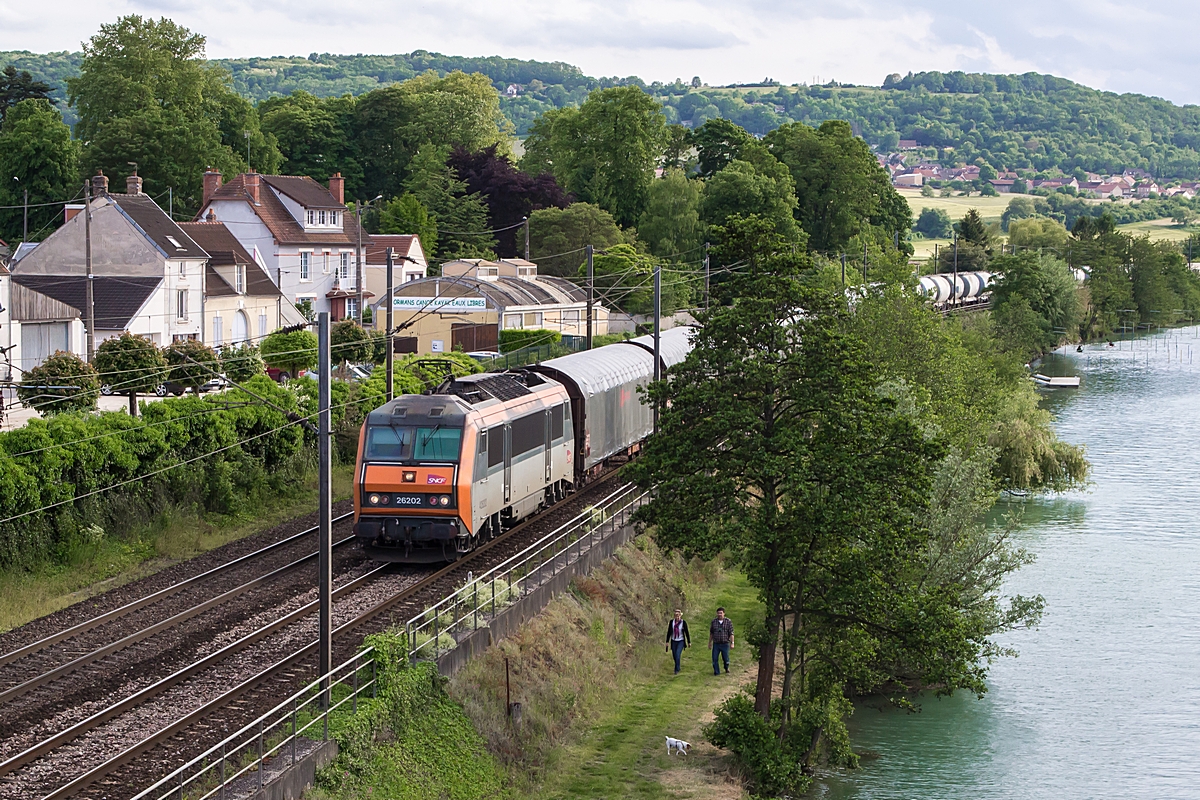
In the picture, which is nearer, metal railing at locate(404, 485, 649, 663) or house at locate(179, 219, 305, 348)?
metal railing at locate(404, 485, 649, 663)

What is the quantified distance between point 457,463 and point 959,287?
98.5 m

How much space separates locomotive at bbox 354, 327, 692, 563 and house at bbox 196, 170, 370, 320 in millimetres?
44006

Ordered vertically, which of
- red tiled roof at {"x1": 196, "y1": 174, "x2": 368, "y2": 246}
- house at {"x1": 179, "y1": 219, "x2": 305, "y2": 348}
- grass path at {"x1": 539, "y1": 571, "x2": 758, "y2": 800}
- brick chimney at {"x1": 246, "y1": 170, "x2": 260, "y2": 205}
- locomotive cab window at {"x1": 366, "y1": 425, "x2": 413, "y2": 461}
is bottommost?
grass path at {"x1": 539, "y1": 571, "x2": 758, "y2": 800}

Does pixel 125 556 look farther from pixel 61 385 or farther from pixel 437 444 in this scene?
pixel 61 385

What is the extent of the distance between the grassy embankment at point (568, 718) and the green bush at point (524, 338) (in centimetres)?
3052

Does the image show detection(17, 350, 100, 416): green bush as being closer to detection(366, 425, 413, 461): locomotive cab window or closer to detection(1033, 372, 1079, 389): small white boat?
detection(366, 425, 413, 461): locomotive cab window

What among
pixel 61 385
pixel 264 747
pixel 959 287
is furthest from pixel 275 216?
pixel 959 287

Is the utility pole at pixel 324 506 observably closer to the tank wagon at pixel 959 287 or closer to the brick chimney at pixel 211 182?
the brick chimney at pixel 211 182

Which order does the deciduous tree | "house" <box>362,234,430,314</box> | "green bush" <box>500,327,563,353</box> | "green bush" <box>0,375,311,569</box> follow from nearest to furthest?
"green bush" <box>0,375,311,569</box>
the deciduous tree
"green bush" <box>500,327,563,353</box>
"house" <box>362,234,430,314</box>

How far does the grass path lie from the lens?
961 inches

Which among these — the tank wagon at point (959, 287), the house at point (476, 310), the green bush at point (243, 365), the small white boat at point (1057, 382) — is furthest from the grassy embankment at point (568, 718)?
the tank wagon at point (959, 287)

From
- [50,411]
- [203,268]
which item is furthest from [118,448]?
[203,268]

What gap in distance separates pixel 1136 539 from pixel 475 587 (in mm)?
30653

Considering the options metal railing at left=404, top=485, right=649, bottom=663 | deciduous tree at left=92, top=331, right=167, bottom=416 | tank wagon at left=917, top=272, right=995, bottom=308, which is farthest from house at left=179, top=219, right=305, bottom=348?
tank wagon at left=917, top=272, right=995, bottom=308
